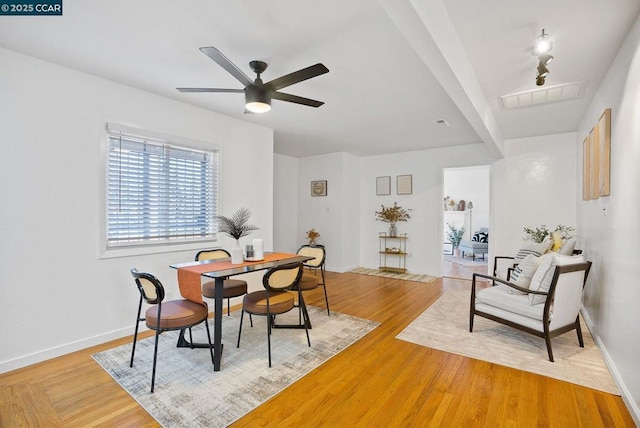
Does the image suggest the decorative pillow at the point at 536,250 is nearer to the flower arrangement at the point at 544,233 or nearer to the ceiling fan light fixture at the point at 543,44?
the flower arrangement at the point at 544,233

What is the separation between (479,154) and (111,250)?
6060 millimetres

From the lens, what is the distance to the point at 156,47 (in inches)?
97.3

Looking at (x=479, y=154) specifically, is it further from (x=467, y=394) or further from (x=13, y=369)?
(x=13, y=369)

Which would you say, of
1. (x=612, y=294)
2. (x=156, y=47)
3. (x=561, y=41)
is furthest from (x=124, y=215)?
(x=612, y=294)

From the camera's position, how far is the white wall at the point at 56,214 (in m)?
2.53

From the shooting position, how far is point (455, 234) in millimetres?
9727

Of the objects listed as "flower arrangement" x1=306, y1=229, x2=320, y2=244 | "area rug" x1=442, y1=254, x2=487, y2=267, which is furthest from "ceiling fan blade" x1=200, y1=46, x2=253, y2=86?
"area rug" x1=442, y1=254, x2=487, y2=267

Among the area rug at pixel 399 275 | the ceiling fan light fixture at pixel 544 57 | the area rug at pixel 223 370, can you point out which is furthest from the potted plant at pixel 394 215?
the ceiling fan light fixture at pixel 544 57

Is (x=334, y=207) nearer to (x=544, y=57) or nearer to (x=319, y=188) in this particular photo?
(x=319, y=188)

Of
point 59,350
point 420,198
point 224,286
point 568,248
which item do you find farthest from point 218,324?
point 420,198

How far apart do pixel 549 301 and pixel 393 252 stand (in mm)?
3949

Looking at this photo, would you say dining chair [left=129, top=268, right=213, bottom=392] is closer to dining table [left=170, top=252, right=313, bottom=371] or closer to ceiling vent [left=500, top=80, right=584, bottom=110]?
dining table [left=170, top=252, right=313, bottom=371]

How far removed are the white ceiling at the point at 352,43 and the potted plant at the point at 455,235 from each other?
21.0 feet

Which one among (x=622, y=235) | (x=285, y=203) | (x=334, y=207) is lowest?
(x=622, y=235)
